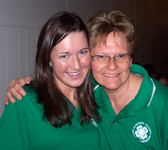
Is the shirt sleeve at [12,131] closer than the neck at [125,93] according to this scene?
Yes

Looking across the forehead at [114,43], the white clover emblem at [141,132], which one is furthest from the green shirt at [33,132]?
the forehead at [114,43]

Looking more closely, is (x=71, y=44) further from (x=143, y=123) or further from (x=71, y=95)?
(x=143, y=123)

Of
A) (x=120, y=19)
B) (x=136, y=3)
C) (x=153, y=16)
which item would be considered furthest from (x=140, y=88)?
(x=153, y=16)

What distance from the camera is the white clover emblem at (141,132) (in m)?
1.49

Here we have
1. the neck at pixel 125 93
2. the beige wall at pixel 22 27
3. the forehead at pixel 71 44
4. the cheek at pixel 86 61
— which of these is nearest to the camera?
the forehead at pixel 71 44

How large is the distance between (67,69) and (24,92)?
1.26 ft

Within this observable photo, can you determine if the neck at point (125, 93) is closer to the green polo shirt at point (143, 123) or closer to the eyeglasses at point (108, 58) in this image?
the green polo shirt at point (143, 123)

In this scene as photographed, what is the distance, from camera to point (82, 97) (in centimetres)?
174

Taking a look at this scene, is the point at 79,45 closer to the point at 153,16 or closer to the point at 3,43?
the point at 3,43

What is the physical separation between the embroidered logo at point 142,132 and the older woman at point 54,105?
33cm

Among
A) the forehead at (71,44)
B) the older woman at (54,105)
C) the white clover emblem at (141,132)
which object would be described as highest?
the forehead at (71,44)

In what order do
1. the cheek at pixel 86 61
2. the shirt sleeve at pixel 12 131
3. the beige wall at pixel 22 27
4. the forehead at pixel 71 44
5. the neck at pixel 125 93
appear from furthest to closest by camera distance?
the beige wall at pixel 22 27, the neck at pixel 125 93, the cheek at pixel 86 61, the forehead at pixel 71 44, the shirt sleeve at pixel 12 131

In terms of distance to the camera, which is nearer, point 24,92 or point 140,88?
point 24,92

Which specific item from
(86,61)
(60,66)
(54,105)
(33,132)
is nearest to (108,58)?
(86,61)
